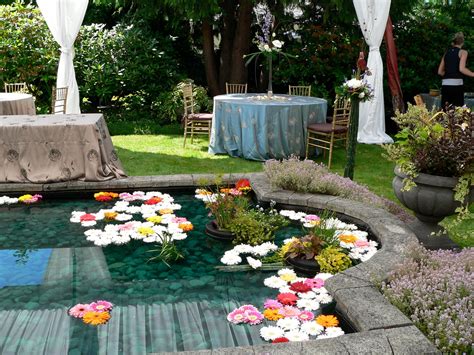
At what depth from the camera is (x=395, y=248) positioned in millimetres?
3572

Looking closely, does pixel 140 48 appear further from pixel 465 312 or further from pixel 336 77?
pixel 465 312

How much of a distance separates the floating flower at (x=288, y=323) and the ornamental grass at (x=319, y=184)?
203cm

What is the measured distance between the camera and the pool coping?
96.0 inches

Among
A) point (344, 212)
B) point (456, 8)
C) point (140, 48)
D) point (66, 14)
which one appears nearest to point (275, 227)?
point (344, 212)

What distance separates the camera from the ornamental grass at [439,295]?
2.51m

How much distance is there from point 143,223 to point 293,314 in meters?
1.85

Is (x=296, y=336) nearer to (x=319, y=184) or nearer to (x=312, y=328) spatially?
(x=312, y=328)

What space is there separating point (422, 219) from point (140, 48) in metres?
7.24

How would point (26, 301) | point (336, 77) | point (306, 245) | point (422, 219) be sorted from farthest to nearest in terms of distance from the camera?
point (336, 77)
point (422, 219)
point (306, 245)
point (26, 301)

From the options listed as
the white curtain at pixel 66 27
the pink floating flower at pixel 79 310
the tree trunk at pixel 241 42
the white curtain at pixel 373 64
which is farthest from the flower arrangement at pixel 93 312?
the tree trunk at pixel 241 42

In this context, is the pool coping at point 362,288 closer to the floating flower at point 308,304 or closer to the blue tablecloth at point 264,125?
the floating flower at point 308,304

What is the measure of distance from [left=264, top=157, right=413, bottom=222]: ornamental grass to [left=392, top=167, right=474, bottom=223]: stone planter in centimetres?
76

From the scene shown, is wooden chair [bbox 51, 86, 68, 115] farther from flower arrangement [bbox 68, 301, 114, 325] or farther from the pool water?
flower arrangement [bbox 68, 301, 114, 325]

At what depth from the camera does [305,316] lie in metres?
3.06
